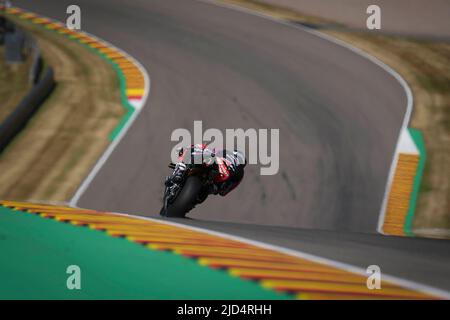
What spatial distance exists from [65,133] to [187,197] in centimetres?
758

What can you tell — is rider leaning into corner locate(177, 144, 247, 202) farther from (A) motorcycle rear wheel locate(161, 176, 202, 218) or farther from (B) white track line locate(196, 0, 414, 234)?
(B) white track line locate(196, 0, 414, 234)

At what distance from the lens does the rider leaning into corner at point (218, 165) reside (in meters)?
9.69

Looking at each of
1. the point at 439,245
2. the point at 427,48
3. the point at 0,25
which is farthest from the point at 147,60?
the point at 439,245

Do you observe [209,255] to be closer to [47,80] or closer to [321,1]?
[47,80]

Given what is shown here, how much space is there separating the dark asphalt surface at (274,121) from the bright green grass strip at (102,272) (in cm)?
155

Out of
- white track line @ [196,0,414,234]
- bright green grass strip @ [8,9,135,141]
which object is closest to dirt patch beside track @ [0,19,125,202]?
bright green grass strip @ [8,9,135,141]

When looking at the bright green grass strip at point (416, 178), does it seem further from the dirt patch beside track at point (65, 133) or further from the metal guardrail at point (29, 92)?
the metal guardrail at point (29, 92)

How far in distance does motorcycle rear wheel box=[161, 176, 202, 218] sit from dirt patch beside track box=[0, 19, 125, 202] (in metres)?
4.45

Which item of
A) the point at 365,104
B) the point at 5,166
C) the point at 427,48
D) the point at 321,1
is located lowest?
the point at 5,166

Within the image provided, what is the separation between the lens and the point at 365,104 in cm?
1669

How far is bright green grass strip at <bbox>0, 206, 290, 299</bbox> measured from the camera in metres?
4.85

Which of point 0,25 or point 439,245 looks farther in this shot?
point 0,25
